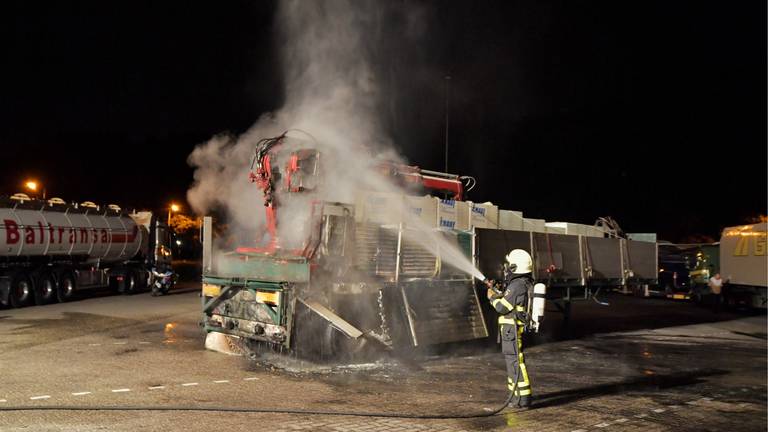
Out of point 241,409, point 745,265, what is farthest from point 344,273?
point 745,265

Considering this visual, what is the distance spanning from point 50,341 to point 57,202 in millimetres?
10061

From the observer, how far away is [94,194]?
53.9 metres

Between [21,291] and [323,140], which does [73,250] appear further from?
[323,140]

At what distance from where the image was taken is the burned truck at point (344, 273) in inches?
374

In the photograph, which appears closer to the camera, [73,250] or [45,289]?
[45,289]

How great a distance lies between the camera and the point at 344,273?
9.70 meters

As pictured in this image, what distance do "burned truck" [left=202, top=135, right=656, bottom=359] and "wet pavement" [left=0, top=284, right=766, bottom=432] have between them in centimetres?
48

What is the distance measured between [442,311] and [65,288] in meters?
14.0

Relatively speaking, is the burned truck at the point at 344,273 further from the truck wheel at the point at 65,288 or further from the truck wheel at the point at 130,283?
the truck wheel at the point at 130,283

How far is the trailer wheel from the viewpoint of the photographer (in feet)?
60.8

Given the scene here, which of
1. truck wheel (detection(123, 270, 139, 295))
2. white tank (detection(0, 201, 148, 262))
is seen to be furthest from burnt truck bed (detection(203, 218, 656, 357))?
truck wheel (detection(123, 270, 139, 295))

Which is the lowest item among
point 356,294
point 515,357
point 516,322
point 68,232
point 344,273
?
point 515,357

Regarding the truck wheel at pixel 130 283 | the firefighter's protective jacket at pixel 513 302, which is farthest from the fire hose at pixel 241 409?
the truck wheel at pixel 130 283

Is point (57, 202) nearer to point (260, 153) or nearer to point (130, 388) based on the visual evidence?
point (260, 153)
